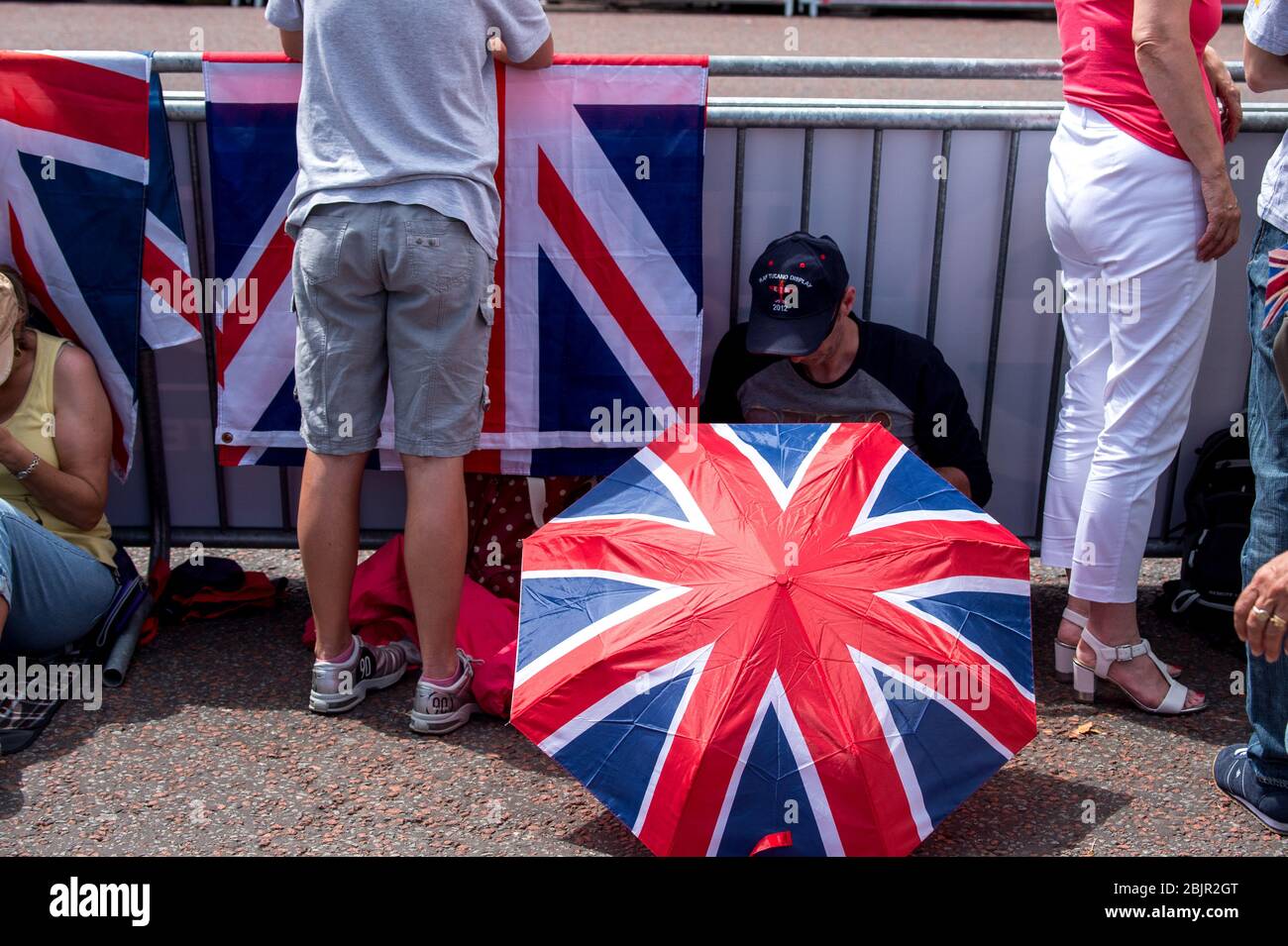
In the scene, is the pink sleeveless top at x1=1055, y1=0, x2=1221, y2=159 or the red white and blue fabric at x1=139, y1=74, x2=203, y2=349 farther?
the red white and blue fabric at x1=139, y1=74, x2=203, y2=349

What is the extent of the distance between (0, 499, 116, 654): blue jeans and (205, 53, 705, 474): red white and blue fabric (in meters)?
0.58

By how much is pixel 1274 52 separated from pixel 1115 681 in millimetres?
1674

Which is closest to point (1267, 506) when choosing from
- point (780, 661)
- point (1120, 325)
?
point (1120, 325)

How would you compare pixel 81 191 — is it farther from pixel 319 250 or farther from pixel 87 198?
pixel 319 250

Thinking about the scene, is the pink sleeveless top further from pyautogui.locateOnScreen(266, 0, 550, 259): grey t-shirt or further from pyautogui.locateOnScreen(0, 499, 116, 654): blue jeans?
pyautogui.locateOnScreen(0, 499, 116, 654): blue jeans

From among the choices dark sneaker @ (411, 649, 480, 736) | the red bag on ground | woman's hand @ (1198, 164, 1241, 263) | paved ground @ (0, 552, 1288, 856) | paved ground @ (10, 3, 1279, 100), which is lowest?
paved ground @ (0, 552, 1288, 856)

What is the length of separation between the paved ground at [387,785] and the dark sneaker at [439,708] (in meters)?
0.04

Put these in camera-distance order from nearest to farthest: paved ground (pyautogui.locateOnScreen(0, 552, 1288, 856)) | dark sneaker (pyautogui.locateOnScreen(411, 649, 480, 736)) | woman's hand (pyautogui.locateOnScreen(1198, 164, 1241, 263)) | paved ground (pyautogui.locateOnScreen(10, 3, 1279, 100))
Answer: paved ground (pyautogui.locateOnScreen(0, 552, 1288, 856)), woman's hand (pyautogui.locateOnScreen(1198, 164, 1241, 263)), dark sneaker (pyautogui.locateOnScreen(411, 649, 480, 736)), paved ground (pyautogui.locateOnScreen(10, 3, 1279, 100))

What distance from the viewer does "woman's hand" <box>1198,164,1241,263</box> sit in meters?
3.64

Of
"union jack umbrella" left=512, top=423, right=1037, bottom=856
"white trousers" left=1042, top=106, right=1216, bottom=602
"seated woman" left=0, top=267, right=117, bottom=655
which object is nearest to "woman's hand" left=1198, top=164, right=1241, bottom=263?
"white trousers" left=1042, top=106, right=1216, bottom=602

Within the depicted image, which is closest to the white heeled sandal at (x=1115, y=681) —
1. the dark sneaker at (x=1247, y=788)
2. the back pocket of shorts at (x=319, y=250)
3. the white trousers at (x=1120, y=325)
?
the white trousers at (x=1120, y=325)

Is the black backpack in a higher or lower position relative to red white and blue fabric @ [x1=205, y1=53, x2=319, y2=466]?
lower
